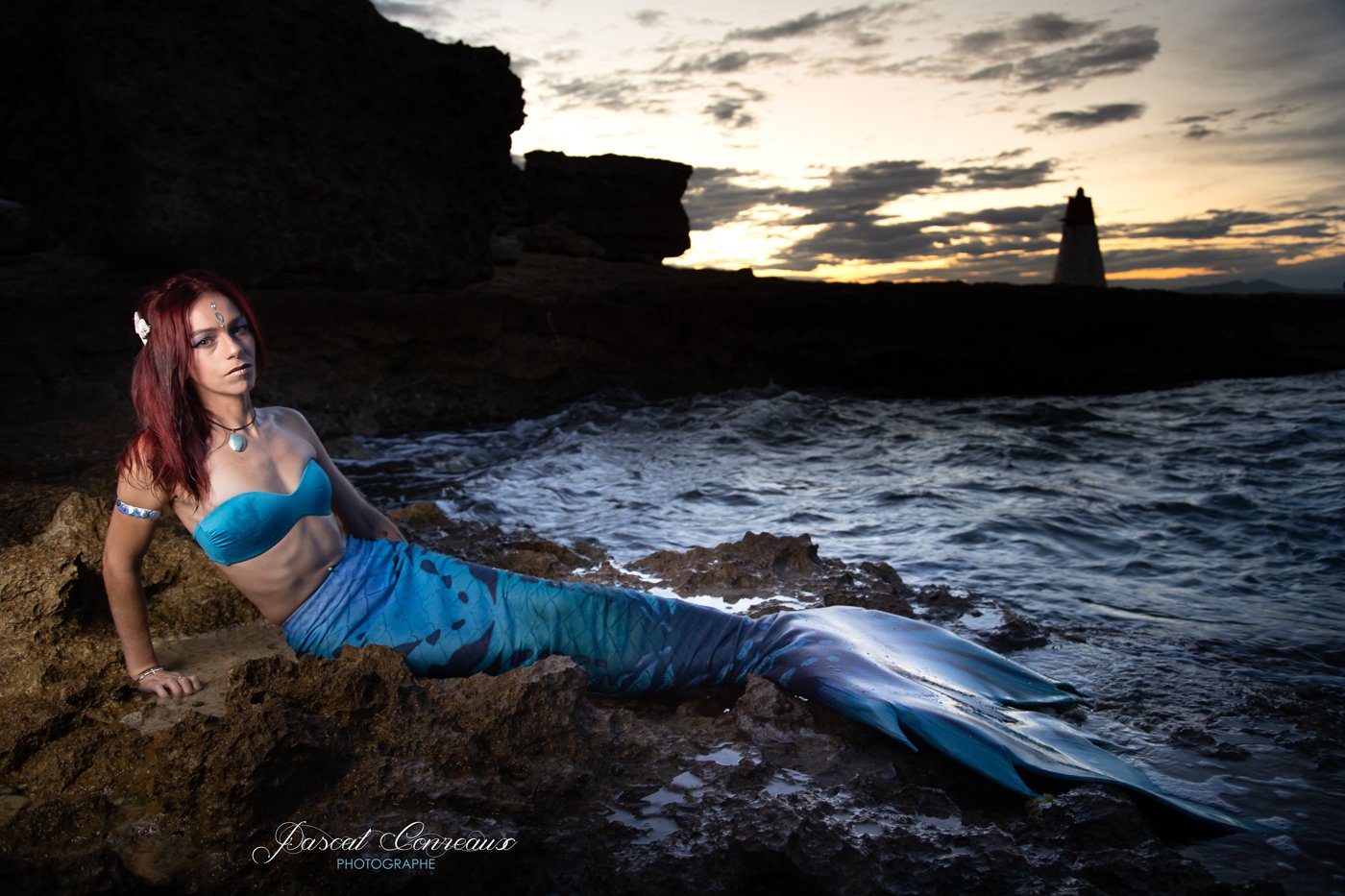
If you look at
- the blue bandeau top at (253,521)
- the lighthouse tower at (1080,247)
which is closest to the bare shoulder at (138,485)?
the blue bandeau top at (253,521)

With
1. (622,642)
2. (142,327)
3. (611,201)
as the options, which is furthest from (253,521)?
(611,201)

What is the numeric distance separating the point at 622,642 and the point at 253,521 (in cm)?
101

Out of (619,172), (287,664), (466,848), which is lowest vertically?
(466,848)

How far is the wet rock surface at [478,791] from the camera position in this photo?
74.7 inches

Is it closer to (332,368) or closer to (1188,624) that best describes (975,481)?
(1188,624)

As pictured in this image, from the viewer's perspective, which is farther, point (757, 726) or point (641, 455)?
point (641, 455)

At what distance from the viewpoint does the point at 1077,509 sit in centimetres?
593

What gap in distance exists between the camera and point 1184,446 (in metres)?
7.80

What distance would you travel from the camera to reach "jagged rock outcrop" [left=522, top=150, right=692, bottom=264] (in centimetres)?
1470

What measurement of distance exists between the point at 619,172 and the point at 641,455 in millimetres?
8630

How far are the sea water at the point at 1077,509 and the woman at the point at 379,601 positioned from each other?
49 cm

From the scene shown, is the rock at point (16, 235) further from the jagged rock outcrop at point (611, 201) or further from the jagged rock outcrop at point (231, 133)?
the jagged rock outcrop at point (611, 201)

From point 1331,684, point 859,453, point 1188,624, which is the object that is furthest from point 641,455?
point 1331,684

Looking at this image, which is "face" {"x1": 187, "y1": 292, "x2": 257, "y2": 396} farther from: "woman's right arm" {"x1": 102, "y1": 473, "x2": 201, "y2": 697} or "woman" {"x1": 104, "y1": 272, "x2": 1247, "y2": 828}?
"woman's right arm" {"x1": 102, "y1": 473, "x2": 201, "y2": 697}
